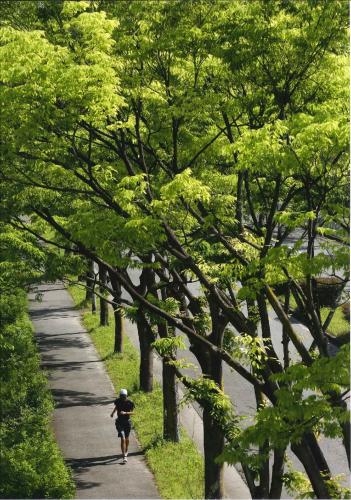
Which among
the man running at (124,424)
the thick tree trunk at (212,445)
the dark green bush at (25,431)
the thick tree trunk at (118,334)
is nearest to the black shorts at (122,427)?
the man running at (124,424)

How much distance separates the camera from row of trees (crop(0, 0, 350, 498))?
8.25m

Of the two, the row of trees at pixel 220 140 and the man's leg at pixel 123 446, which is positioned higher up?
the row of trees at pixel 220 140

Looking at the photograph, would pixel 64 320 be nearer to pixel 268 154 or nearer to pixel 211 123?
pixel 211 123

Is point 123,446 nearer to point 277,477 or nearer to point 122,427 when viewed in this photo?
point 122,427

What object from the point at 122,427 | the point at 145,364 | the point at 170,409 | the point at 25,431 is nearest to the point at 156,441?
the point at 170,409

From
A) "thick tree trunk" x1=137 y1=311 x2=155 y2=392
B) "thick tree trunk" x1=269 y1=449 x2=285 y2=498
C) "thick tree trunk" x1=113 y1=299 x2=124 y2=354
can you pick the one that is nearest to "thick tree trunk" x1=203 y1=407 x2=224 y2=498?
"thick tree trunk" x1=269 y1=449 x2=285 y2=498

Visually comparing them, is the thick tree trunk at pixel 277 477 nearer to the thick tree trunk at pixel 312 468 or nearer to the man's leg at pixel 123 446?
the thick tree trunk at pixel 312 468

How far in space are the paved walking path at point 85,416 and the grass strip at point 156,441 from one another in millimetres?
259

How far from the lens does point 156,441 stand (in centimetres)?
1577

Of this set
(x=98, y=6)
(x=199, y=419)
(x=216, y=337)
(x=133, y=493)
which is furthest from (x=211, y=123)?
(x=199, y=419)

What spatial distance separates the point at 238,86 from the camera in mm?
10516

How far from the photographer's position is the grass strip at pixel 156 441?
1376 cm

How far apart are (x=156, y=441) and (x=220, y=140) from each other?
7.98m

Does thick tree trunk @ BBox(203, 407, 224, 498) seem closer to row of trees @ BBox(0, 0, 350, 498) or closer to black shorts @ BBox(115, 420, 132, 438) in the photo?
row of trees @ BBox(0, 0, 350, 498)
